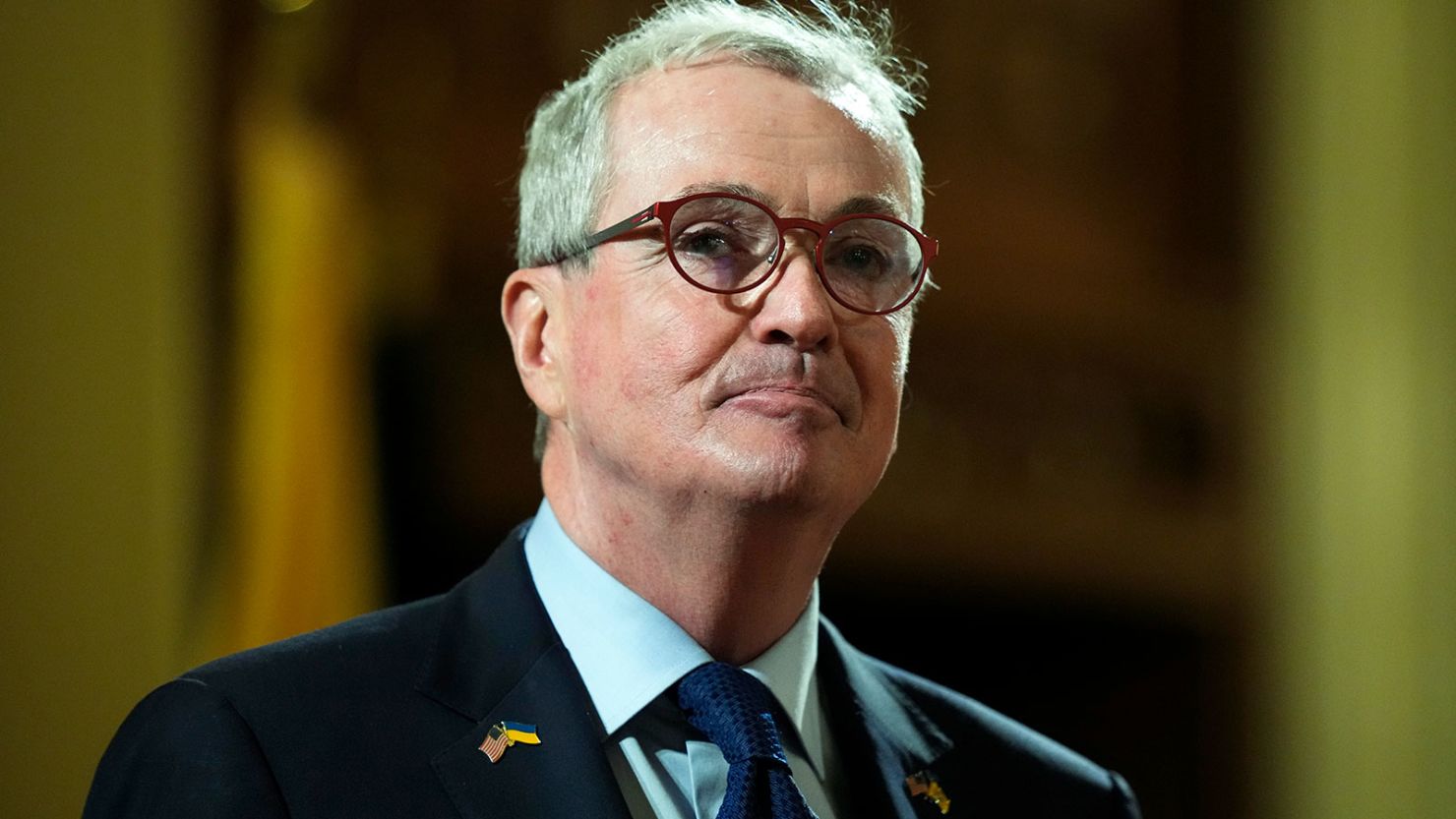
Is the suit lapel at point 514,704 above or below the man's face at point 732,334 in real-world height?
below

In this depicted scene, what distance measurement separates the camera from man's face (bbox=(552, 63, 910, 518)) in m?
1.90

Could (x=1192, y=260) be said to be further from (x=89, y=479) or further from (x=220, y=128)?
(x=89, y=479)

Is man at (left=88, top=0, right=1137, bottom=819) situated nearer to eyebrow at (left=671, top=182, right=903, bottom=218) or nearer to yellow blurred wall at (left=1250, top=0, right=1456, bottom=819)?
eyebrow at (left=671, top=182, right=903, bottom=218)

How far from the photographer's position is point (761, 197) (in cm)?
195

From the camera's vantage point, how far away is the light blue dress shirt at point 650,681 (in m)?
1.89

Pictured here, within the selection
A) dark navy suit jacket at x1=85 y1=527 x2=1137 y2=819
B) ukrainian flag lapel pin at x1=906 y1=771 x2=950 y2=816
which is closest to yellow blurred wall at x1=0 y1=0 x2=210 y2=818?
dark navy suit jacket at x1=85 y1=527 x2=1137 y2=819

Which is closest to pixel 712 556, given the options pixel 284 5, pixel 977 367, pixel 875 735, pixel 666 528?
pixel 666 528

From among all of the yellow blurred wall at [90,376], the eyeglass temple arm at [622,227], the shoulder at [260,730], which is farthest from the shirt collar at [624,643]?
the yellow blurred wall at [90,376]

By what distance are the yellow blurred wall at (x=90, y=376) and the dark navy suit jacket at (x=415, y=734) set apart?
1.09 meters

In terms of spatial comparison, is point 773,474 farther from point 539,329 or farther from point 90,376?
point 90,376

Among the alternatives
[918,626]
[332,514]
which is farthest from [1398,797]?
[332,514]

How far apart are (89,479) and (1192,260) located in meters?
3.99

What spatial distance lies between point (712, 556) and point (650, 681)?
18 cm

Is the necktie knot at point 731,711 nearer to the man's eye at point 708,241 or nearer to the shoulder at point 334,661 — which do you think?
the shoulder at point 334,661
